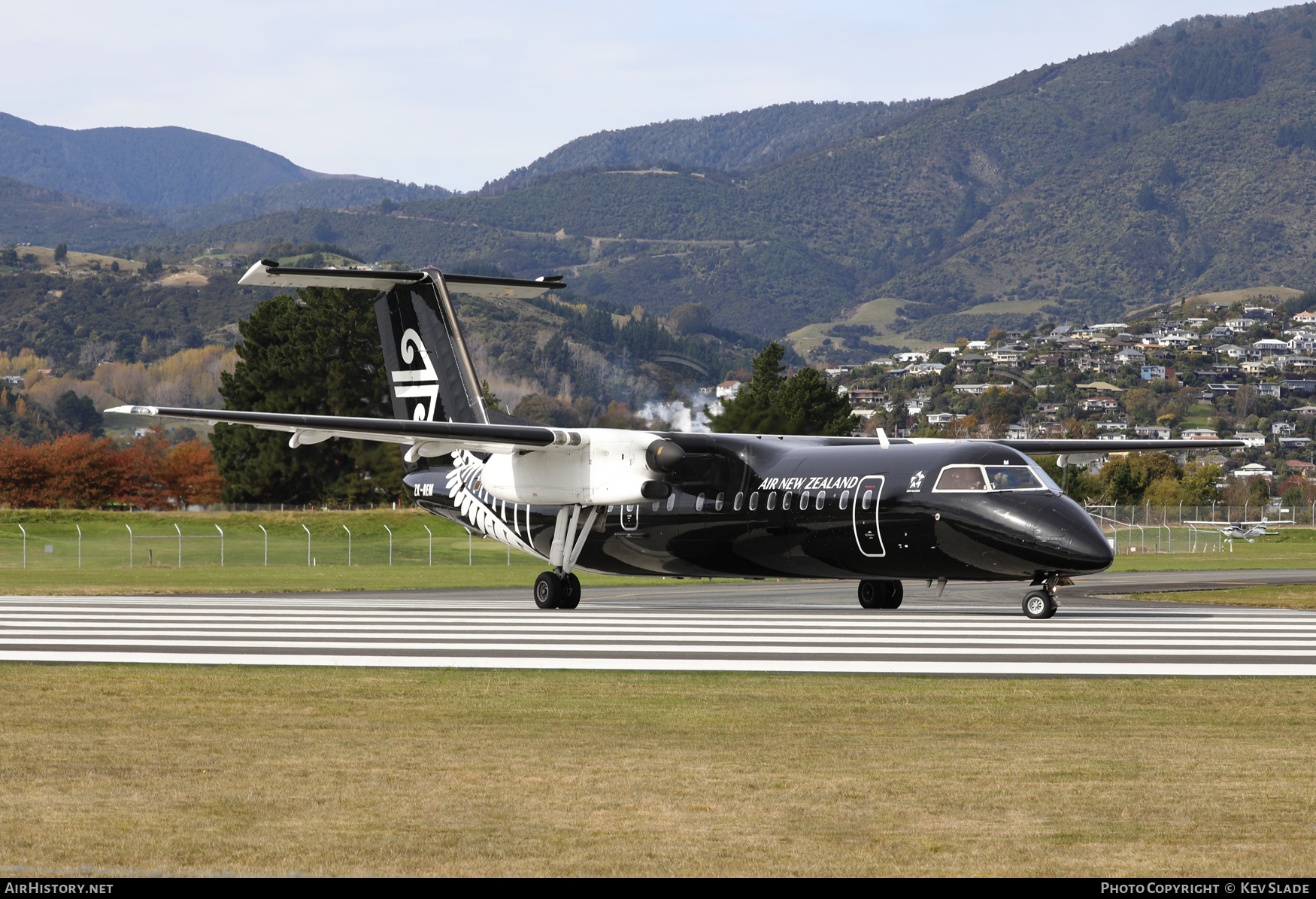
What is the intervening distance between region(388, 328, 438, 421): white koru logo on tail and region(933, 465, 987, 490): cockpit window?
11.7 metres

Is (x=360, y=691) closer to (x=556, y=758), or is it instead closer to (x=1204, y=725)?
(x=556, y=758)

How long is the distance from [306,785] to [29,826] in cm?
162

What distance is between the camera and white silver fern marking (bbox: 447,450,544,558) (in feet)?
88.2

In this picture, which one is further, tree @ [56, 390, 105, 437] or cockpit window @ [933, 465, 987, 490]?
tree @ [56, 390, 105, 437]

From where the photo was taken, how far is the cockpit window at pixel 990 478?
20.5 m

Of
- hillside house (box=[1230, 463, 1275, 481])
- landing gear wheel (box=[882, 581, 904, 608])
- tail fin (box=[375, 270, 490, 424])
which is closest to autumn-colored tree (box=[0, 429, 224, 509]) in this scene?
tail fin (box=[375, 270, 490, 424])

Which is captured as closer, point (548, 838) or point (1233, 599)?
point (548, 838)

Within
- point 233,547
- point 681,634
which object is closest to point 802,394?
point 233,547

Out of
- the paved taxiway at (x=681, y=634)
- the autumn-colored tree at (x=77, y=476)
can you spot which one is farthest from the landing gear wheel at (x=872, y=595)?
the autumn-colored tree at (x=77, y=476)

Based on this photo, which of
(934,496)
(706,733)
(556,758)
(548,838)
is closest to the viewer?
(548,838)

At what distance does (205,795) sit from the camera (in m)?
7.82

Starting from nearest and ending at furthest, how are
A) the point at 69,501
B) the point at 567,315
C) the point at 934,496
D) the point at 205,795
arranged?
the point at 205,795
the point at 934,496
the point at 69,501
the point at 567,315

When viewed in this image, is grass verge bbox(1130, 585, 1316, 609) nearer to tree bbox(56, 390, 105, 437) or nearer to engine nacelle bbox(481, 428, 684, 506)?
Answer: engine nacelle bbox(481, 428, 684, 506)
